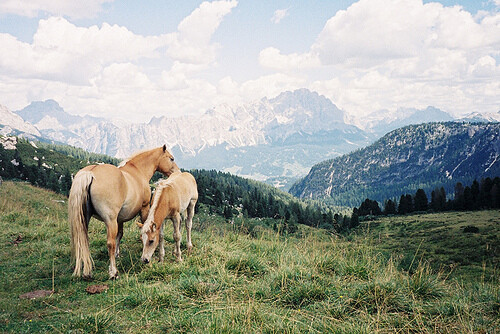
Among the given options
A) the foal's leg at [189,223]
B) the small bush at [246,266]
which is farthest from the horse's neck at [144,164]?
the small bush at [246,266]

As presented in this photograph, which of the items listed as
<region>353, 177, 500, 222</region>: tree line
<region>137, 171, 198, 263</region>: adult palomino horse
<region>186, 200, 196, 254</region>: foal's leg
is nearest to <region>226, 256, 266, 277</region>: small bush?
<region>137, 171, 198, 263</region>: adult palomino horse

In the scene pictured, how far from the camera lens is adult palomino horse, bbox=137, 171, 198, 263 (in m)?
8.87

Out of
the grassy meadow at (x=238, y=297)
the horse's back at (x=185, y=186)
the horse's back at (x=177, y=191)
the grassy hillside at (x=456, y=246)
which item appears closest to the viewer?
the grassy meadow at (x=238, y=297)

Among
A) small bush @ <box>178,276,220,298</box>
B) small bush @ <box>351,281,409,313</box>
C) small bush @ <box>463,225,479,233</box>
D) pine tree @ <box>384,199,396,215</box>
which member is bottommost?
pine tree @ <box>384,199,396,215</box>

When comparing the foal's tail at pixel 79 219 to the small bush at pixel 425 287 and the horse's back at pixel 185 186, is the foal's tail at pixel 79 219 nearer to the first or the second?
the horse's back at pixel 185 186

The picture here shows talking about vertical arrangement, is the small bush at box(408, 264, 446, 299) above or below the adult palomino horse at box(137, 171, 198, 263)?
below

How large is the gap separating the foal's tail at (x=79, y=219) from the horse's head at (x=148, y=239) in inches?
56.1

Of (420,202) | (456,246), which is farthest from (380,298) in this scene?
(420,202)

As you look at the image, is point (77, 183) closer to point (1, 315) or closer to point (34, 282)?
point (34, 282)

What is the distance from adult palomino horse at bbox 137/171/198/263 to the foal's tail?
146cm

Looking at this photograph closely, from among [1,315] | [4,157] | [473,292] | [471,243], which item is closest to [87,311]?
[1,315]

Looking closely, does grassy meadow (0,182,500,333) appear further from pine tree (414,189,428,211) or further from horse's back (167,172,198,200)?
pine tree (414,189,428,211)

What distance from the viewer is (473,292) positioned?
6805 millimetres

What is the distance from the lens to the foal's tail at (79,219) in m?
8.11
